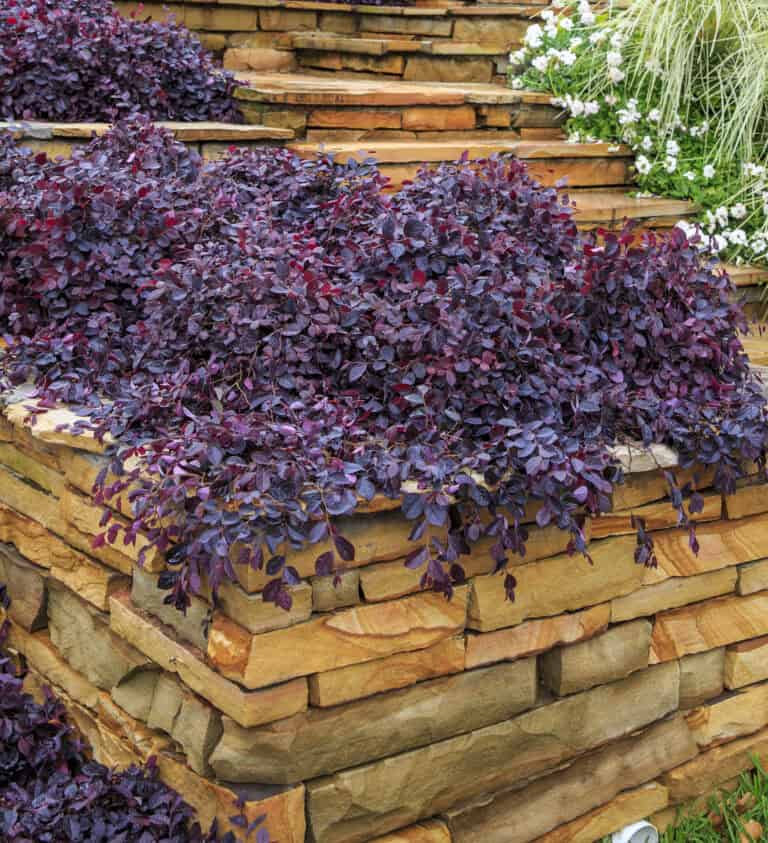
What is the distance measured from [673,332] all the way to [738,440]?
10.8 inches

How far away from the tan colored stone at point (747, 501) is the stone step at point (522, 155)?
165cm

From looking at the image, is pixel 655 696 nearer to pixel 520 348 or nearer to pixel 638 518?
pixel 638 518

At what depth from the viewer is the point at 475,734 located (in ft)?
7.45

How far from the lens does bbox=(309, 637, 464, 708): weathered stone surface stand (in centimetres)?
208

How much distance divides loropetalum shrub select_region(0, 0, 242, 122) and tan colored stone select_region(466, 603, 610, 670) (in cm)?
235

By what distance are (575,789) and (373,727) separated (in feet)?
2.06

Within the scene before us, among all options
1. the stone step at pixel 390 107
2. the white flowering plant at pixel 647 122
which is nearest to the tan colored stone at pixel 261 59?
the stone step at pixel 390 107

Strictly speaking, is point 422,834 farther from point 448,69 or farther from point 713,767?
point 448,69

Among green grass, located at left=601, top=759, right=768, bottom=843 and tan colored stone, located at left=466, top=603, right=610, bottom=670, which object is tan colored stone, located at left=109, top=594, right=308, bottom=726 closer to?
tan colored stone, located at left=466, top=603, right=610, bottom=670

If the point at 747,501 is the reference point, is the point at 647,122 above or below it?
above

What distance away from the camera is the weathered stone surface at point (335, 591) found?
2041 mm

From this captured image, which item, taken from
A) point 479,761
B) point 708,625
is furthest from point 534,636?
point 708,625

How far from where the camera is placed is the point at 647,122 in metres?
4.52

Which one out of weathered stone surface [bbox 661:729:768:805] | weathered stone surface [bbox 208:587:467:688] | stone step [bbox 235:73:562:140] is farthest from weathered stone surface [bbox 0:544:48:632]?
stone step [bbox 235:73:562:140]
